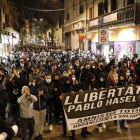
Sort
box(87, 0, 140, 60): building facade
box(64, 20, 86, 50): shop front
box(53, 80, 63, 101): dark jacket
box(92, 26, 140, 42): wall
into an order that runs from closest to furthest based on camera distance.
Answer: box(53, 80, 63, 101): dark jacket → box(87, 0, 140, 60): building facade → box(92, 26, 140, 42): wall → box(64, 20, 86, 50): shop front

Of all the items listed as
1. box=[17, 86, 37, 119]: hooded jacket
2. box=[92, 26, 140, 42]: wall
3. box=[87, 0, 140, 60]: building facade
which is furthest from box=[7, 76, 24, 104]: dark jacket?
box=[92, 26, 140, 42]: wall

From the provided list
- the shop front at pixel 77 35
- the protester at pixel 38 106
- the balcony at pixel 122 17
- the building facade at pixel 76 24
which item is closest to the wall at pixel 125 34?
the balcony at pixel 122 17

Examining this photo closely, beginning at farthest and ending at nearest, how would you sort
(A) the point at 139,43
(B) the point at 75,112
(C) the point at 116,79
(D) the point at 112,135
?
(A) the point at 139,43 < (C) the point at 116,79 < (D) the point at 112,135 < (B) the point at 75,112

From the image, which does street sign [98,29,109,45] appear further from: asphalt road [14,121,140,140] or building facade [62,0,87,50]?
building facade [62,0,87,50]

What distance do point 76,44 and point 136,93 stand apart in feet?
108

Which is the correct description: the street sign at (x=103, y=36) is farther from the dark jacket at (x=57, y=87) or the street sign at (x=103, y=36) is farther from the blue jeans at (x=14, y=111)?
the blue jeans at (x=14, y=111)

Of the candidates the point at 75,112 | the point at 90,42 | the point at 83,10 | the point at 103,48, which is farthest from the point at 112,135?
the point at 83,10

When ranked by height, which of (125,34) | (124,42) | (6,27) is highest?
(6,27)

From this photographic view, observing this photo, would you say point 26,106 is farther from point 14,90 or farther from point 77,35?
point 77,35

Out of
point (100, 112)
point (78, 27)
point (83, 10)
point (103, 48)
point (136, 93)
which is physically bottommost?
point (100, 112)

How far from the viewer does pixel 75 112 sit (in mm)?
5879

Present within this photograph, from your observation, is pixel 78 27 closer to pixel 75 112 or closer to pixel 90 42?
pixel 90 42

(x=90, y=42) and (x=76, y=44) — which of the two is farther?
(x=76, y=44)

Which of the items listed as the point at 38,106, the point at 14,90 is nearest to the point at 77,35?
the point at 14,90
